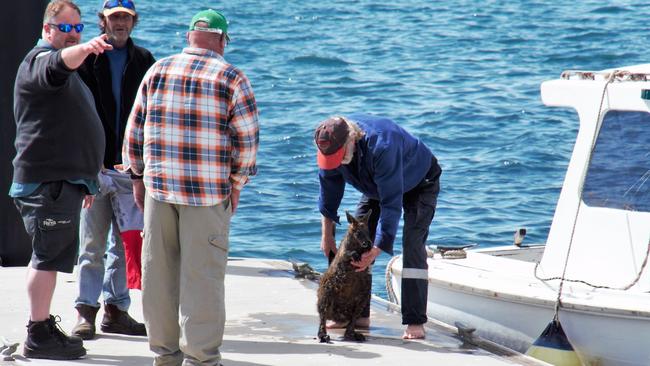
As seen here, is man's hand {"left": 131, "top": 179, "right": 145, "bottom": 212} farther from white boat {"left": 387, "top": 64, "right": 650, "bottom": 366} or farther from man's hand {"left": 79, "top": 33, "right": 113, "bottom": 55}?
white boat {"left": 387, "top": 64, "right": 650, "bottom": 366}

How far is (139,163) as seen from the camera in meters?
6.52

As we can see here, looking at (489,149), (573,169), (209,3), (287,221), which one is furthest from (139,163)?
(209,3)

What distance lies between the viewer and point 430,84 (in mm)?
23297

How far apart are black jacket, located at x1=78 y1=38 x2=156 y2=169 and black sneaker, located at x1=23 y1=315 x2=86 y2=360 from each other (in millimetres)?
1088

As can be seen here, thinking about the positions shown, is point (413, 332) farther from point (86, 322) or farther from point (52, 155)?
point (52, 155)

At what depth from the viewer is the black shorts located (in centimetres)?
658

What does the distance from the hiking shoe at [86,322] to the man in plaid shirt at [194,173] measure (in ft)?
3.26

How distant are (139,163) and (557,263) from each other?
3.55m

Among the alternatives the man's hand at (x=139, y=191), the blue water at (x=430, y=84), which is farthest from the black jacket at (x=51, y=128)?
the blue water at (x=430, y=84)

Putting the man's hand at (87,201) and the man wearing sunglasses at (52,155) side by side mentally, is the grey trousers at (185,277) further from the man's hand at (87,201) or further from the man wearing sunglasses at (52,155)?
the man's hand at (87,201)

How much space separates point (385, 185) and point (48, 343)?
211 cm

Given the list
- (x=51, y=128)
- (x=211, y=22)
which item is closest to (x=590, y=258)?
(x=211, y=22)

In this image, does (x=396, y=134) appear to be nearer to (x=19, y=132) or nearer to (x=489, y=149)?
(x=19, y=132)

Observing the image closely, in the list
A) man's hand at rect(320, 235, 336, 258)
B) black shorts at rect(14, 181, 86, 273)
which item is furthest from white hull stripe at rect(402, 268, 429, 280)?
black shorts at rect(14, 181, 86, 273)
